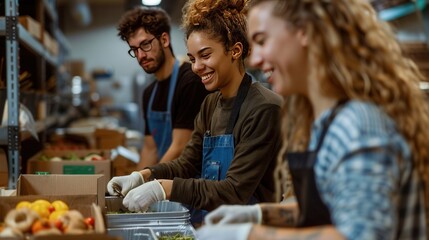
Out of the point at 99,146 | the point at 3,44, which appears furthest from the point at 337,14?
the point at 99,146

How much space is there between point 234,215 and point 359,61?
64cm

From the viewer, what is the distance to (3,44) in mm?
3939

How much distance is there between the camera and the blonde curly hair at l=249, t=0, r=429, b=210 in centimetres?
154

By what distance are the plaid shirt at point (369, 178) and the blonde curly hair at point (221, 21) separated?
1332mm

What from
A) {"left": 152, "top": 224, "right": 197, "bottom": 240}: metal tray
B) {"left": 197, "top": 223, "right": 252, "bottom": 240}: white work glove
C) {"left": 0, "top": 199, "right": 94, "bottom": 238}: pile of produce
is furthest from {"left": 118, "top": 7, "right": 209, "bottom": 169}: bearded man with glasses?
{"left": 197, "top": 223, "right": 252, "bottom": 240}: white work glove

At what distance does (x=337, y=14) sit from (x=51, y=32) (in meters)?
5.73

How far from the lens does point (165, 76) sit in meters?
4.12

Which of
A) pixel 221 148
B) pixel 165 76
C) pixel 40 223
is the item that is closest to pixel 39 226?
pixel 40 223

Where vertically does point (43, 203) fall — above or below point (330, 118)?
below

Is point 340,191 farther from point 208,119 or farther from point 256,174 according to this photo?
point 208,119

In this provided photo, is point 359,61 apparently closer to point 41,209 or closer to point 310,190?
point 310,190

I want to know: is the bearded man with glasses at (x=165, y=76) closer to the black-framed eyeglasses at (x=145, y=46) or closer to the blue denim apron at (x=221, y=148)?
the black-framed eyeglasses at (x=145, y=46)

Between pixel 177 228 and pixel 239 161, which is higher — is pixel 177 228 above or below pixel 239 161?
below

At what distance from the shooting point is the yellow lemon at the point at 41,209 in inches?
81.0
